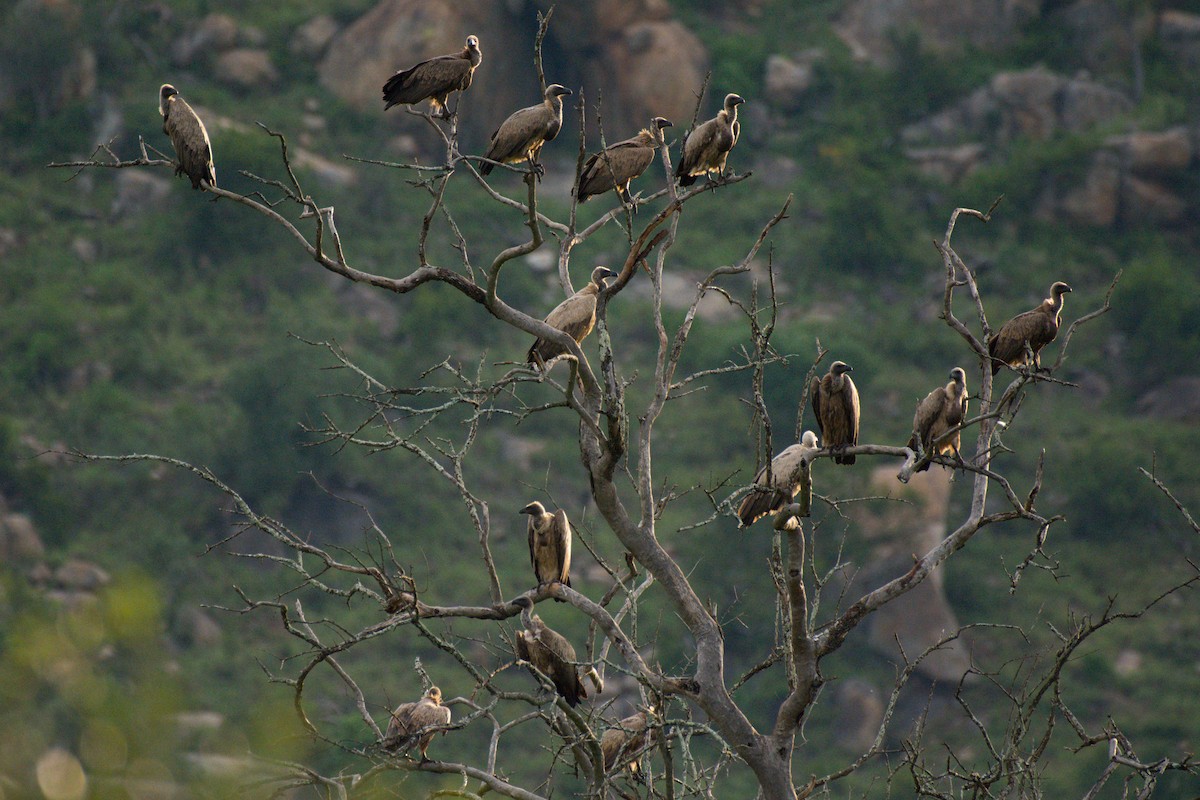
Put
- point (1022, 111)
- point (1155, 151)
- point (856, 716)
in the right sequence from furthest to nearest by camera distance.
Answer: point (1022, 111)
point (1155, 151)
point (856, 716)

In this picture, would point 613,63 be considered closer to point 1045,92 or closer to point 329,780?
point 1045,92

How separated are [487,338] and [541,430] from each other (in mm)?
2684

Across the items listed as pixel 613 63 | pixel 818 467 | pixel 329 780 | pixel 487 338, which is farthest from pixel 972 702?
pixel 329 780

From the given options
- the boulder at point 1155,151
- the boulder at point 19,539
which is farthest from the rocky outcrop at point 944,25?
the boulder at point 19,539

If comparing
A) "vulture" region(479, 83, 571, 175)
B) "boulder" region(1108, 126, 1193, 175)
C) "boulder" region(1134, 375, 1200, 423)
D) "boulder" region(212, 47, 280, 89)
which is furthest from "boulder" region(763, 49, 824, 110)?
"vulture" region(479, 83, 571, 175)

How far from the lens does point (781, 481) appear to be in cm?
775

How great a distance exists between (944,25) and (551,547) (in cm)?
3773

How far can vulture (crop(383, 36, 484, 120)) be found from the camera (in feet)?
33.0

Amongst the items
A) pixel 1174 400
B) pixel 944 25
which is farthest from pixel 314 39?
pixel 1174 400

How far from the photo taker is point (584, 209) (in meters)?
37.3

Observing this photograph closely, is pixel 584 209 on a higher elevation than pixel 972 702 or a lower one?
higher

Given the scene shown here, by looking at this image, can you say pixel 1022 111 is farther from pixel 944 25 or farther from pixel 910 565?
pixel 910 565

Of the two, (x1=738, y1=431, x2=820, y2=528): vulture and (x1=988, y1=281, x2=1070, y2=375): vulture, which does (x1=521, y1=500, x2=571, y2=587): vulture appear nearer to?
(x1=738, y1=431, x2=820, y2=528): vulture

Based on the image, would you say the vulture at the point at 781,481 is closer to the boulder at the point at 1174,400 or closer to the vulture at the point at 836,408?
the vulture at the point at 836,408
